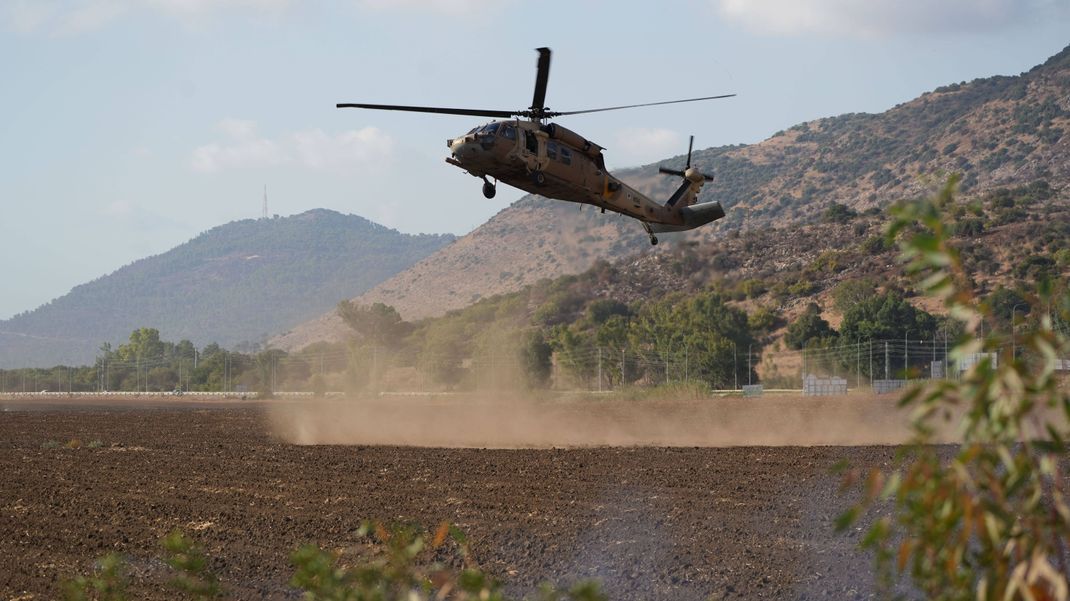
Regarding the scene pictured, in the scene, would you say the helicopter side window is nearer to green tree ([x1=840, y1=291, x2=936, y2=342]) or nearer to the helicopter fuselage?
the helicopter fuselage

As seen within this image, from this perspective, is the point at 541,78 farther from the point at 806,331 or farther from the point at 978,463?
the point at 806,331

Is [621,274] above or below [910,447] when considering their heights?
above

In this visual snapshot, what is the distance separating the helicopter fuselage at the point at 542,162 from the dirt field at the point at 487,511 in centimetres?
654

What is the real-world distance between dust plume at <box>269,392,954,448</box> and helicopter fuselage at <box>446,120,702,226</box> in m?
15.1

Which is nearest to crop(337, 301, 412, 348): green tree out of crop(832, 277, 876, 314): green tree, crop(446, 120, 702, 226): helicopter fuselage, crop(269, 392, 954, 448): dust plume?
crop(269, 392, 954, 448): dust plume

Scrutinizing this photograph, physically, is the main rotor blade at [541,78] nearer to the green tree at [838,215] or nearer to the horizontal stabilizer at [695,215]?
the horizontal stabilizer at [695,215]

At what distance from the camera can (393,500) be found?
25.3m

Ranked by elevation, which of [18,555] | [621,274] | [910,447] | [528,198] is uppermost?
[528,198]

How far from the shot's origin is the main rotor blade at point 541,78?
80.3ft

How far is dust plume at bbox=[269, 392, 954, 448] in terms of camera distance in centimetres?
4409

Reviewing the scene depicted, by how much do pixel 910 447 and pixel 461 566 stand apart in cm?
1395

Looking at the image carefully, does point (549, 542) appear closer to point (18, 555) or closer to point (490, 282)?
point (18, 555)

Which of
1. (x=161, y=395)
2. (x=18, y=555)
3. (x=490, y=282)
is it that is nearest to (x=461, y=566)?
(x=18, y=555)

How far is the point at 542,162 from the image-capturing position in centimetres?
2588
